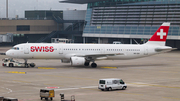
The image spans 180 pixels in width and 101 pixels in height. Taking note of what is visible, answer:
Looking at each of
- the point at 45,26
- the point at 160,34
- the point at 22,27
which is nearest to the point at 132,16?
the point at 45,26

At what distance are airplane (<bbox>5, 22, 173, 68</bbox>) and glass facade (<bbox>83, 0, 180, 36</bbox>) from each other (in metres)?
52.5

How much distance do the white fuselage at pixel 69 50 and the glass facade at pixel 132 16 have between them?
5412 centimetres

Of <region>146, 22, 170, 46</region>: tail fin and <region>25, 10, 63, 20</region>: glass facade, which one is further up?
<region>25, 10, 63, 20</region>: glass facade

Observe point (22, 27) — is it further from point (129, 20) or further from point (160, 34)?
point (160, 34)

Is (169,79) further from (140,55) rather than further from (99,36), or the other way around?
(99,36)

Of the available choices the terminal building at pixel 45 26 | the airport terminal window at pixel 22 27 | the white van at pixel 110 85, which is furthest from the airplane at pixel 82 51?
the airport terminal window at pixel 22 27

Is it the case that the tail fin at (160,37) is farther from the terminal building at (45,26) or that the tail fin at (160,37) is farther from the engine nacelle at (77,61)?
the terminal building at (45,26)

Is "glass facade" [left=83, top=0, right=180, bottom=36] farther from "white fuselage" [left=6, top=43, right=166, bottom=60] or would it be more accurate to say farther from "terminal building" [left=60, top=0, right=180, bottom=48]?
"white fuselage" [left=6, top=43, right=166, bottom=60]

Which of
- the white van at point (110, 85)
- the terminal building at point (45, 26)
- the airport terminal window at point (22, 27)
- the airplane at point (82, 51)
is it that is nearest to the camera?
the white van at point (110, 85)

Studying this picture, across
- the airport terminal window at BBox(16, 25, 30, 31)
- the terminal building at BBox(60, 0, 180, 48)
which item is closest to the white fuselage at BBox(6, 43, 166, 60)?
the terminal building at BBox(60, 0, 180, 48)

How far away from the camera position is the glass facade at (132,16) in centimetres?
11575

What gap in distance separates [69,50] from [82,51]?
2622mm

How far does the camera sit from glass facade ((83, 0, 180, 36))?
115750 millimetres

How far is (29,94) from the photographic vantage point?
30.1 meters
